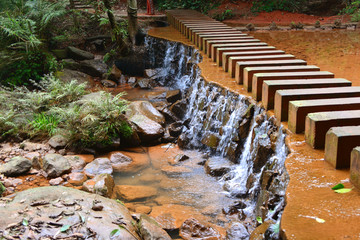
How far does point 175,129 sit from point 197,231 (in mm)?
3519

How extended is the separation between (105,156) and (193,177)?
1859 mm

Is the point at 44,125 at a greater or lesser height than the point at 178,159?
greater

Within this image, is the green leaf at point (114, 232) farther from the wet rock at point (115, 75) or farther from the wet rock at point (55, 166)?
the wet rock at point (115, 75)

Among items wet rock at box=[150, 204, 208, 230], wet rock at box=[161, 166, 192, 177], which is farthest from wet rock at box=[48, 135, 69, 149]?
wet rock at box=[150, 204, 208, 230]

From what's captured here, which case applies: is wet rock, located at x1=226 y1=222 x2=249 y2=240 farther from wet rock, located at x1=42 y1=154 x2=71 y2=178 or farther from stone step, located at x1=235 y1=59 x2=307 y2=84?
wet rock, located at x1=42 y1=154 x2=71 y2=178

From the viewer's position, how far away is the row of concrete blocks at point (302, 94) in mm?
3090

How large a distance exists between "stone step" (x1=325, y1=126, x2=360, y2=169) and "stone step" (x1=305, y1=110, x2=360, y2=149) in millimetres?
254

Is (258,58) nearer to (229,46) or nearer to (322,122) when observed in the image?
(229,46)

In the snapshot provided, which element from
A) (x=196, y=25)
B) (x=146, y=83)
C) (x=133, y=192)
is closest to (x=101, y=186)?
(x=133, y=192)

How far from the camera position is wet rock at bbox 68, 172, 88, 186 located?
548 centimetres

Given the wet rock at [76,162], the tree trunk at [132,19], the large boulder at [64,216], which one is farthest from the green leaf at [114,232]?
the tree trunk at [132,19]

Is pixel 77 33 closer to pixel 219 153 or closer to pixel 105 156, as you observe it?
pixel 105 156

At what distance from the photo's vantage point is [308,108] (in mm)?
3736

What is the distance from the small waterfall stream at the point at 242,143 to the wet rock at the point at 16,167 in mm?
2775
